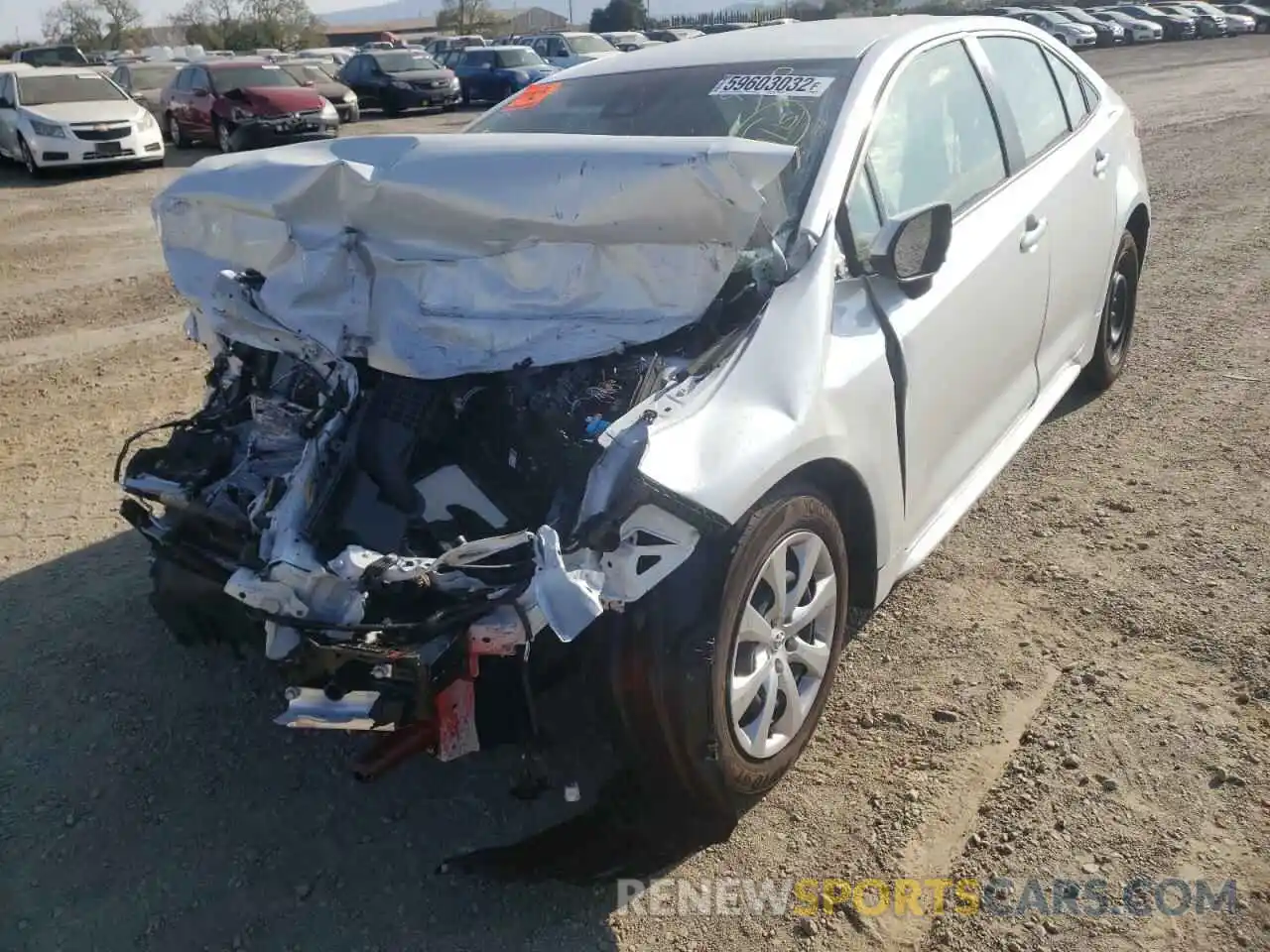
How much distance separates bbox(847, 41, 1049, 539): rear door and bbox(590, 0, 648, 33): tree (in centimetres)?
5642

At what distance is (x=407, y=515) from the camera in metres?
2.80

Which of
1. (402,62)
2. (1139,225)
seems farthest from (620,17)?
(1139,225)

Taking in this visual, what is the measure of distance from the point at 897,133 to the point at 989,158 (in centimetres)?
62

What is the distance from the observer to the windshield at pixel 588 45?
85.9 feet

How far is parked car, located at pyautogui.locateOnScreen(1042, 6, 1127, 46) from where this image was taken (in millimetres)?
37531

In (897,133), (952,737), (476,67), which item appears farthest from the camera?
(476,67)

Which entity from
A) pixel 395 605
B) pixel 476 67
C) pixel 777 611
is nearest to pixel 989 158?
pixel 777 611

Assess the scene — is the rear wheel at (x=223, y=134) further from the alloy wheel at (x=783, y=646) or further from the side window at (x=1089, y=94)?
the alloy wheel at (x=783, y=646)

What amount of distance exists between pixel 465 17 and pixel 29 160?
5424 cm

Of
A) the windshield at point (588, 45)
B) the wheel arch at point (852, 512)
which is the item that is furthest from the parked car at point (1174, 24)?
the wheel arch at point (852, 512)

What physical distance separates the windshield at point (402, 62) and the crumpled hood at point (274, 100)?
6.80 m

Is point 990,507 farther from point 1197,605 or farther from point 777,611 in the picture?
point 777,611

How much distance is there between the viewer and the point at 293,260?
3180 mm

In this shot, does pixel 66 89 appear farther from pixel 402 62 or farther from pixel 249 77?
pixel 402 62
